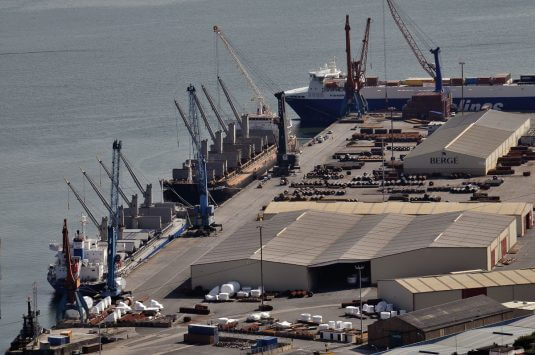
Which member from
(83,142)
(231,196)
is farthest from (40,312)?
(83,142)

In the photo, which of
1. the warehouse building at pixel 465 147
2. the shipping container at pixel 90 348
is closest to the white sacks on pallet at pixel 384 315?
the shipping container at pixel 90 348

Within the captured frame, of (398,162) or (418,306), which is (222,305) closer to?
(418,306)

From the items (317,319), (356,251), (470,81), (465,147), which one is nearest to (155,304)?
(317,319)

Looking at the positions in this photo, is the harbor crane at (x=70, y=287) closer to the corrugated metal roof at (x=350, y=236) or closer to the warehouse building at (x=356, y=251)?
the warehouse building at (x=356, y=251)

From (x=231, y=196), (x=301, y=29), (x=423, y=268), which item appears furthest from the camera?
(x=301, y=29)

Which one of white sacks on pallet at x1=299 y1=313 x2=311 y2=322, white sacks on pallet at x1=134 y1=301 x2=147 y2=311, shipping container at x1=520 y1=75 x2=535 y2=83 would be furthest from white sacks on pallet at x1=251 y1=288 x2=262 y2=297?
shipping container at x1=520 y1=75 x2=535 y2=83

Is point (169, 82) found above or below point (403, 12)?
below

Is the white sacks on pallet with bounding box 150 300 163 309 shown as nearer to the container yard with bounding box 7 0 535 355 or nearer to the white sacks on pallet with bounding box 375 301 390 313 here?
the container yard with bounding box 7 0 535 355
